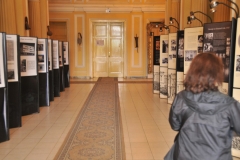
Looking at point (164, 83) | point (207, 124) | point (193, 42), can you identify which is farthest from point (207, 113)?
point (164, 83)

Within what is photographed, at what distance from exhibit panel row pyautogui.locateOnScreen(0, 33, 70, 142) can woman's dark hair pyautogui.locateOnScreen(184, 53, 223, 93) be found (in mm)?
3835

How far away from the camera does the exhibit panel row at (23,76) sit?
16.5 ft

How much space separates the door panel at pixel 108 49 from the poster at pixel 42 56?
8666 millimetres

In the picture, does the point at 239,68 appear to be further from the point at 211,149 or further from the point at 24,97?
the point at 24,97

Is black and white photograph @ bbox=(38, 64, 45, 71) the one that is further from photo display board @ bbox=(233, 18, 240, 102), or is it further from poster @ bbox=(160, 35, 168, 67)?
photo display board @ bbox=(233, 18, 240, 102)

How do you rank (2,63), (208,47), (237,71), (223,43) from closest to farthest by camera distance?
(237,71) < (223,43) < (2,63) < (208,47)

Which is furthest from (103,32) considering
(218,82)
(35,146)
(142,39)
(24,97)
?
(218,82)

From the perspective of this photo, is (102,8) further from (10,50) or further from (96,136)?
(96,136)

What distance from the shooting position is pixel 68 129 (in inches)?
230

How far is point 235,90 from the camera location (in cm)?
429

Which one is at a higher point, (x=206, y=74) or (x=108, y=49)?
(x=108, y=49)

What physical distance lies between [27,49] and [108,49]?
1000cm

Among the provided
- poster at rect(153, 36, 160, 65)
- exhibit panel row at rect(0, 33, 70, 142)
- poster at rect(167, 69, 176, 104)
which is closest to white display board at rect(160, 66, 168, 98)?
poster at rect(167, 69, 176, 104)

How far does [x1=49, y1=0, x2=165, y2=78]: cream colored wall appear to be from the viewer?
16.1 meters
